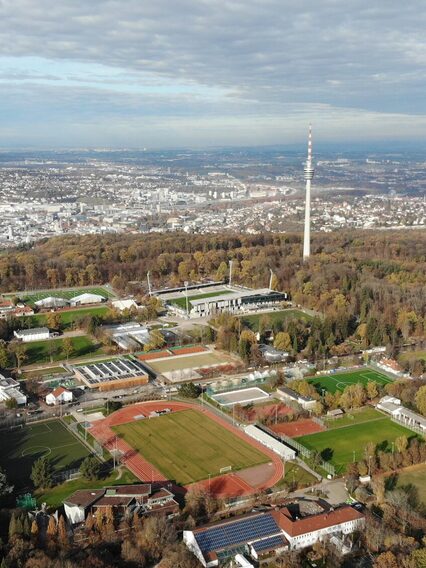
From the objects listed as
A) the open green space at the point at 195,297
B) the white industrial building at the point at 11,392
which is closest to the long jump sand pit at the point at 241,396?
the white industrial building at the point at 11,392

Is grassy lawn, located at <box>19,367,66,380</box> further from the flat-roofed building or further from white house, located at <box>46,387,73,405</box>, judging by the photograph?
white house, located at <box>46,387,73,405</box>

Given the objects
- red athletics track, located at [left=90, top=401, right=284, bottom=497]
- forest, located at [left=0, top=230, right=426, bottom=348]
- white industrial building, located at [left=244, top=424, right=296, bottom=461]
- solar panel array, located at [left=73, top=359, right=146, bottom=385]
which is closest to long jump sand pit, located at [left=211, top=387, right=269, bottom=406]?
red athletics track, located at [left=90, top=401, right=284, bottom=497]

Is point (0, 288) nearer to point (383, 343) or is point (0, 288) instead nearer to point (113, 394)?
point (113, 394)

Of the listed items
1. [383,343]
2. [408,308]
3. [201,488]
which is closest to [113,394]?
[201,488]

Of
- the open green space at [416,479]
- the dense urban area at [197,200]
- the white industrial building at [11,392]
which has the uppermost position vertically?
the dense urban area at [197,200]

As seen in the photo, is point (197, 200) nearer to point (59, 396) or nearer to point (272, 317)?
point (272, 317)

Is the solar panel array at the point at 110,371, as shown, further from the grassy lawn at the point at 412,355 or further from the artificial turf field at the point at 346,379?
the grassy lawn at the point at 412,355
